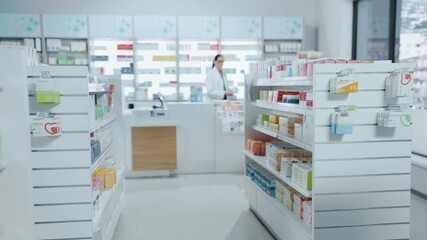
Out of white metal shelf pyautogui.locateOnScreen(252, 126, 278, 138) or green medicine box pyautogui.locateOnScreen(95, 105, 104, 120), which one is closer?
green medicine box pyautogui.locateOnScreen(95, 105, 104, 120)

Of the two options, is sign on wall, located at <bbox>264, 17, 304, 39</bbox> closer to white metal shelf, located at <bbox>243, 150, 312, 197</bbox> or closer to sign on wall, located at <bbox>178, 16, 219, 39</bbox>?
sign on wall, located at <bbox>178, 16, 219, 39</bbox>

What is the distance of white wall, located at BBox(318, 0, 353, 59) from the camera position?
741cm

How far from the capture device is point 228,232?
3.66 metres

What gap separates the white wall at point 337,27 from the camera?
7.41m

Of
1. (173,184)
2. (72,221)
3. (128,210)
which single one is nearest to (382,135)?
(72,221)

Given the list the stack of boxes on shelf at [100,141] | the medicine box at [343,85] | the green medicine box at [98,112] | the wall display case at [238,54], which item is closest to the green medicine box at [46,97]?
the stack of boxes on shelf at [100,141]

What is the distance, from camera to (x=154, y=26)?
756cm

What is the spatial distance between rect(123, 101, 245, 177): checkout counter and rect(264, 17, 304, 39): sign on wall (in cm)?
255

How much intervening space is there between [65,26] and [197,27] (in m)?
2.60

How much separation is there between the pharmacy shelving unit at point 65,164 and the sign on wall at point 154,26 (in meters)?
5.29

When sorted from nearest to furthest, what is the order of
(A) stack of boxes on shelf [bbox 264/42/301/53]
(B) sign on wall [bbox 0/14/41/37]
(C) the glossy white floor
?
(C) the glossy white floor
(B) sign on wall [bbox 0/14/41/37]
(A) stack of boxes on shelf [bbox 264/42/301/53]

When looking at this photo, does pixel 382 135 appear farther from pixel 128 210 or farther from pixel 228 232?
pixel 128 210

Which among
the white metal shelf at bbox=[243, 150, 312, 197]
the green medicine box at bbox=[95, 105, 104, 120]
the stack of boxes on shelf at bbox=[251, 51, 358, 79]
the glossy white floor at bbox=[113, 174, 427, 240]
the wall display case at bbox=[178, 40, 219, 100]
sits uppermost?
the wall display case at bbox=[178, 40, 219, 100]

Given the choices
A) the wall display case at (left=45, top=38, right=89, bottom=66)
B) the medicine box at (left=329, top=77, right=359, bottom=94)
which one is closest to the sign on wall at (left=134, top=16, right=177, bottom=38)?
the wall display case at (left=45, top=38, right=89, bottom=66)
